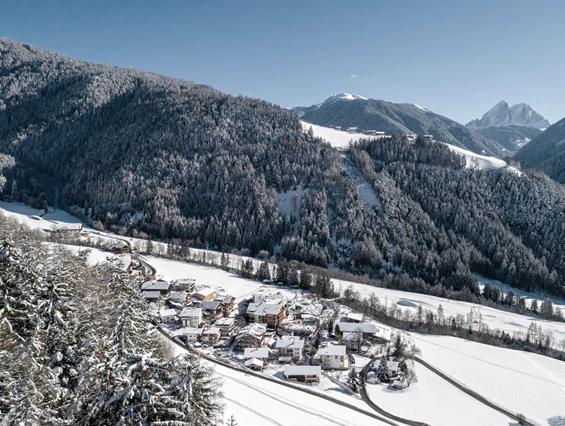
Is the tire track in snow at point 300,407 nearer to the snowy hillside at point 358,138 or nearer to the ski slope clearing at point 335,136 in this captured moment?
the snowy hillside at point 358,138

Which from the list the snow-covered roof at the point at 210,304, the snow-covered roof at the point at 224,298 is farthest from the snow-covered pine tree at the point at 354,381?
the snow-covered roof at the point at 224,298

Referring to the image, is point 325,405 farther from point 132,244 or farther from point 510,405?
point 132,244

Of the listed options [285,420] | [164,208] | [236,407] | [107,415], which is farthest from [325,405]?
[164,208]

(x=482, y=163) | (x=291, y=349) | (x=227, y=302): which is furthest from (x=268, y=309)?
(x=482, y=163)

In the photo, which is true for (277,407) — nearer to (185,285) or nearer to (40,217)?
(185,285)

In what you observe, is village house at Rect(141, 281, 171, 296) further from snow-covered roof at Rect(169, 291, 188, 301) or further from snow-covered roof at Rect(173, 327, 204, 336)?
snow-covered roof at Rect(173, 327, 204, 336)

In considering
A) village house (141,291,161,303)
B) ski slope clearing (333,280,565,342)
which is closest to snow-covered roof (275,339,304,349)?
village house (141,291,161,303)
